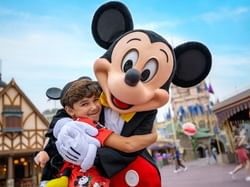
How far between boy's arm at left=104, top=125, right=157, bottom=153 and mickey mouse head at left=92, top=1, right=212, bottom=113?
0.17m

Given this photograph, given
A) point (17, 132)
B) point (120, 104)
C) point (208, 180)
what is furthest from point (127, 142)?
point (17, 132)

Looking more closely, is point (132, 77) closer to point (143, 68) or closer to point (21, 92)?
point (143, 68)

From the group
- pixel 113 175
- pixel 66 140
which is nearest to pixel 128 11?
pixel 66 140

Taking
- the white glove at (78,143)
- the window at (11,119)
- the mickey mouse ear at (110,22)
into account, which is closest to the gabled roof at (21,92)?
the window at (11,119)

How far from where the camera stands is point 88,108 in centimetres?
179

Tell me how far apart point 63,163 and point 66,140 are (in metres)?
0.30

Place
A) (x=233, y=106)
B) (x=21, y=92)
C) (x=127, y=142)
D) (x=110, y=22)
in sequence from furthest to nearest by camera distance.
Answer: (x=21, y=92) < (x=233, y=106) < (x=110, y=22) < (x=127, y=142)

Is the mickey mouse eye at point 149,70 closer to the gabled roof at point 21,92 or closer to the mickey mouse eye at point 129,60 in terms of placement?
the mickey mouse eye at point 129,60

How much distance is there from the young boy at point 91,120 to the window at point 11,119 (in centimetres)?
962

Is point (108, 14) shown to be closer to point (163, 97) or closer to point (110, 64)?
point (110, 64)

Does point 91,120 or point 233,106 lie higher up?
point 233,106

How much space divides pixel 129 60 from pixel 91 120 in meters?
0.47

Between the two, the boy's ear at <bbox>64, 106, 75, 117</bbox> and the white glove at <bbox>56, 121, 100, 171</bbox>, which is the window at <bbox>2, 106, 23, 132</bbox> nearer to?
the boy's ear at <bbox>64, 106, 75, 117</bbox>

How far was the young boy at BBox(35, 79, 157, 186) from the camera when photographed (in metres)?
1.63
